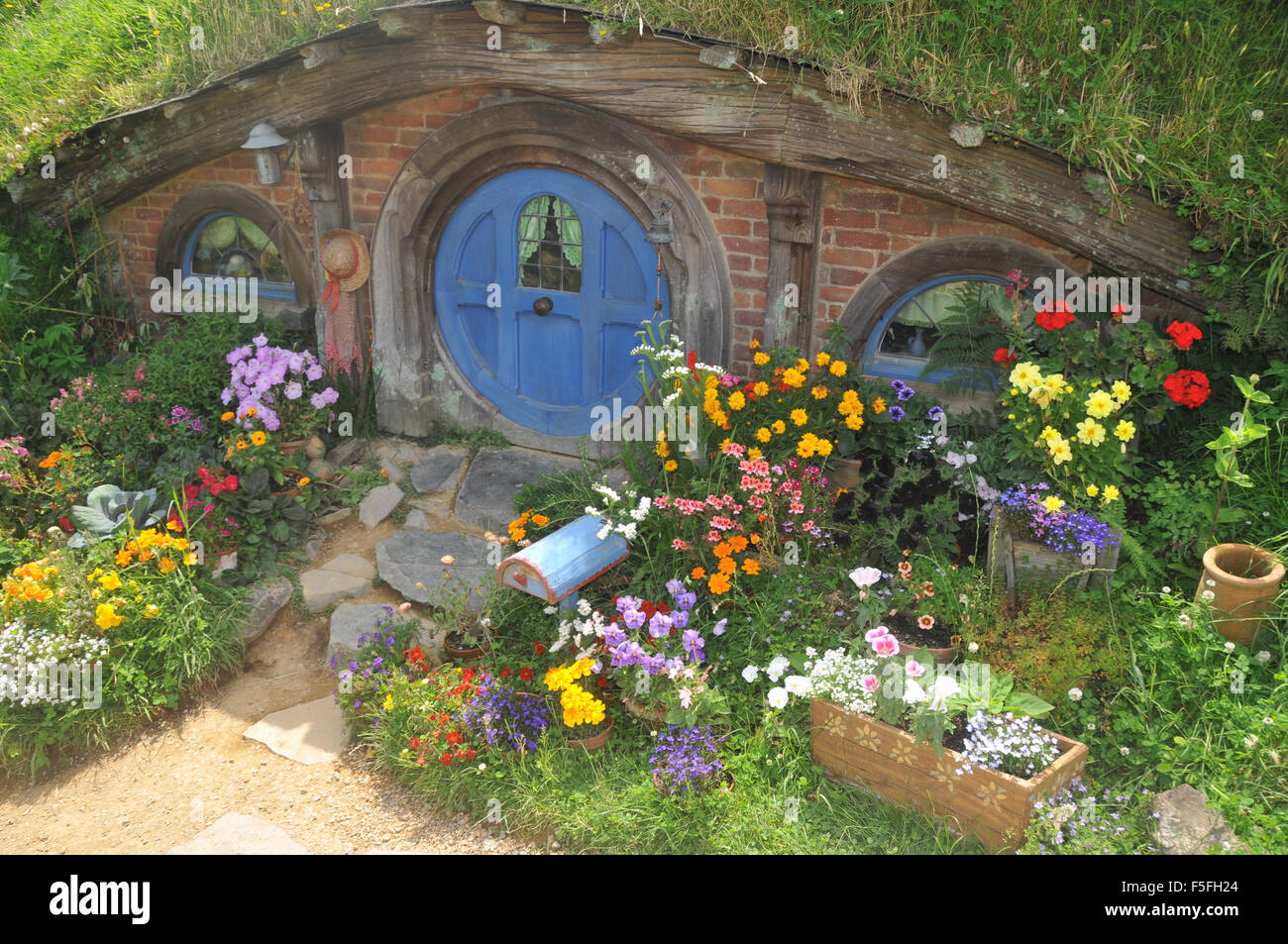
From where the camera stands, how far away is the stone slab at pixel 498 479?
6016 mm

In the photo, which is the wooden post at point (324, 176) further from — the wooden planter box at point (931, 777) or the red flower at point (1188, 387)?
the red flower at point (1188, 387)

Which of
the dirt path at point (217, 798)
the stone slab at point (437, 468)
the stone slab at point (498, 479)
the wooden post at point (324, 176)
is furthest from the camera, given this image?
the stone slab at point (437, 468)

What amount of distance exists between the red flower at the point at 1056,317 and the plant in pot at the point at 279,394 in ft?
14.2

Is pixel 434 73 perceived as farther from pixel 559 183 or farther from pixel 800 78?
pixel 800 78

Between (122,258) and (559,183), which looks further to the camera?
(122,258)

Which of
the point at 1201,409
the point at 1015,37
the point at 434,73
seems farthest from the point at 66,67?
the point at 1201,409

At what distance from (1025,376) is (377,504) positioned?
404 centimetres

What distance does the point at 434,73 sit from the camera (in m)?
5.63

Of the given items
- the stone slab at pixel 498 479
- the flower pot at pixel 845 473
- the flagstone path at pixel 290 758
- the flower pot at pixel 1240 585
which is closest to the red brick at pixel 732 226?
the flower pot at pixel 845 473

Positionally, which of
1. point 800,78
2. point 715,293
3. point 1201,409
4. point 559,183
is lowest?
point 1201,409

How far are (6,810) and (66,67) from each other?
5578mm

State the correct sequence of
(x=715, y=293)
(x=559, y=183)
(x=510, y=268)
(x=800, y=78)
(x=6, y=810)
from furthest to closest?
(x=510, y=268), (x=559, y=183), (x=715, y=293), (x=800, y=78), (x=6, y=810)

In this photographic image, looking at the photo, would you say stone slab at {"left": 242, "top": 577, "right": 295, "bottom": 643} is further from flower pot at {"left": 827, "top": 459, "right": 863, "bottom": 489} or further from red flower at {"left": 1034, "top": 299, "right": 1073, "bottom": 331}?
red flower at {"left": 1034, "top": 299, "right": 1073, "bottom": 331}

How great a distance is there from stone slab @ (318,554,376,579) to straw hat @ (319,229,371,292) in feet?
6.35
